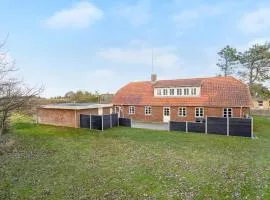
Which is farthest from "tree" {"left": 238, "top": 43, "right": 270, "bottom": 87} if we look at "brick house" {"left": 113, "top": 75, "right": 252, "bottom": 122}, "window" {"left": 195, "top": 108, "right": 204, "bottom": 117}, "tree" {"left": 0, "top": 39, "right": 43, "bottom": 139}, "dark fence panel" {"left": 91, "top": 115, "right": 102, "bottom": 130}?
"tree" {"left": 0, "top": 39, "right": 43, "bottom": 139}

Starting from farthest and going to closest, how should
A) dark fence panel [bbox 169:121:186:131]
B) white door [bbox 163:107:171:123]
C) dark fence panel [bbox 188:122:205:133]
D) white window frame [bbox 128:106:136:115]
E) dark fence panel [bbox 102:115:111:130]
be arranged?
1. white window frame [bbox 128:106:136:115]
2. white door [bbox 163:107:171:123]
3. dark fence panel [bbox 102:115:111:130]
4. dark fence panel [bbox 169:121:186:131]
5. dark fence panel [bbox 188:122:205:133]

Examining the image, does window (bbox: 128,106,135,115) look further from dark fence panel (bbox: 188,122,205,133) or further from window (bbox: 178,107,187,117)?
dark fence panel (bbox: 188,122,205,133)

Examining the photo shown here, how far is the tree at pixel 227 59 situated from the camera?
4394 centimetres

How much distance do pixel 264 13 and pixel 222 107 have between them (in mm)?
11034

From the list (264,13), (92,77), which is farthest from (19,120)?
(264,13)

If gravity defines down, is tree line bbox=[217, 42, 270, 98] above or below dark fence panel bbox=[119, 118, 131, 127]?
above

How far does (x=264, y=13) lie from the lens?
1931cm

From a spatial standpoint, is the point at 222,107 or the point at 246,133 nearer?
the point at 246,133

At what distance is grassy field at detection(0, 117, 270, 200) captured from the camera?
29.5 feet

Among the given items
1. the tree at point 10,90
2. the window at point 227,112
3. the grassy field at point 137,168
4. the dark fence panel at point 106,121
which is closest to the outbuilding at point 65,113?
the dark fence panel at point 106,121

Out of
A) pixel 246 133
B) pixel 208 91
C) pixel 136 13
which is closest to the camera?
pixel 136 13

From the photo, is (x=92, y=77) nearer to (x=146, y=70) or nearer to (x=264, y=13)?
(x=146, y=70)

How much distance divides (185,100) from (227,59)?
19.8m

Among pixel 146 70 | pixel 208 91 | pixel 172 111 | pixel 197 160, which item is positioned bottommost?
pixel 197 160
